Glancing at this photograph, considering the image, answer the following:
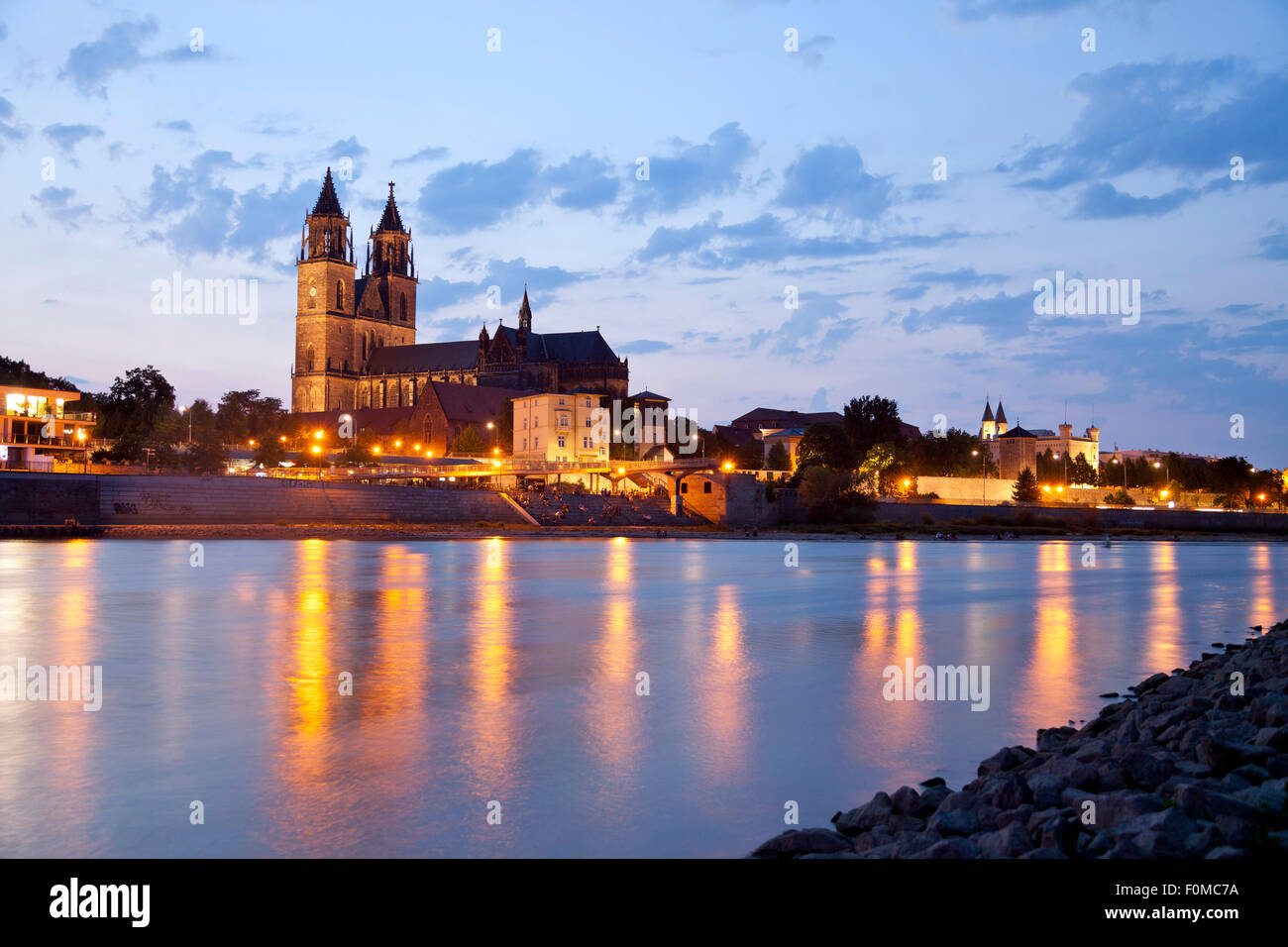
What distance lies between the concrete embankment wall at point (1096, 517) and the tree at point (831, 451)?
8629mm

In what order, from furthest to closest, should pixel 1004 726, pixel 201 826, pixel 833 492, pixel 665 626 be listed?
1. pixel 833 492
2. pixel 665 626
3. pixel 1004 726
4. pixel 201 826

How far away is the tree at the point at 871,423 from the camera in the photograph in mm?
96250

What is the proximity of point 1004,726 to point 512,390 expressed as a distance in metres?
134

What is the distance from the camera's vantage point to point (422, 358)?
164 meters

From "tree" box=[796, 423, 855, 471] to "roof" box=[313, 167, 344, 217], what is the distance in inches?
4183

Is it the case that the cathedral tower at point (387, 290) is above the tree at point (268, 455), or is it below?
above

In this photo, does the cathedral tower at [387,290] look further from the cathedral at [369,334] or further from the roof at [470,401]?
the roof at [470,401]

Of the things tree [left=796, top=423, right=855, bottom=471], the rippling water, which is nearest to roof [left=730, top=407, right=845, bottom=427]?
tree [left=796, top=423, right=855, bottom=471]

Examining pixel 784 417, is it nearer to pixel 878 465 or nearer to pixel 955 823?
pixel 878 465

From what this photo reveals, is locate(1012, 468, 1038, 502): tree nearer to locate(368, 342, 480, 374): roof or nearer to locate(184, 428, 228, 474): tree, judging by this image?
locate(184, 428, 228, 474): tree

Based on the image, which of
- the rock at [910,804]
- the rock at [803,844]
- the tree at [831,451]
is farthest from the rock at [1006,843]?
the tree at [831,451]

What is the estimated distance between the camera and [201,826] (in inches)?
303
